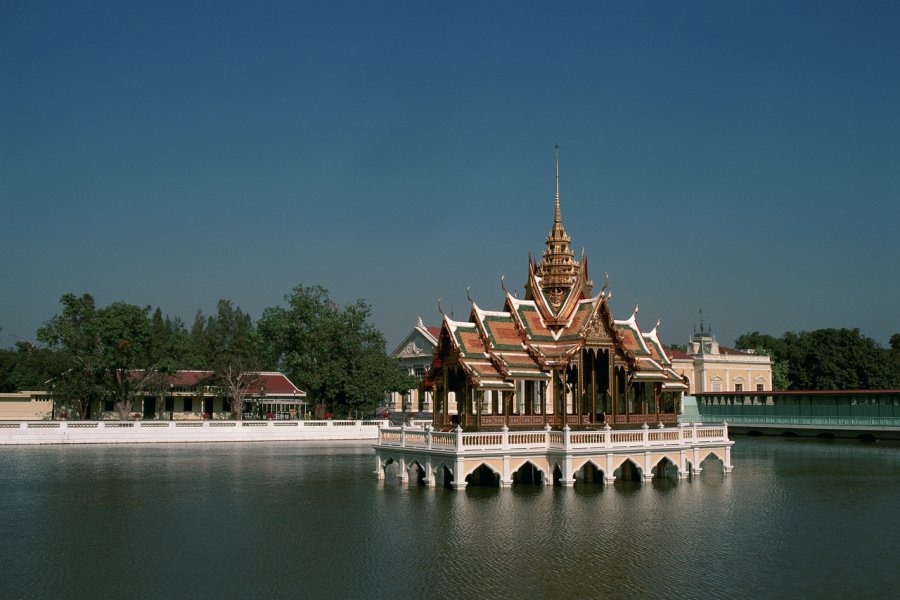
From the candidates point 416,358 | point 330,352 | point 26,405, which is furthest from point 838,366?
point 26,405

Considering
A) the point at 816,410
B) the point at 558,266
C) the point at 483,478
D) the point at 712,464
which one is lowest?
the point at 712,464

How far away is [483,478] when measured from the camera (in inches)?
1211

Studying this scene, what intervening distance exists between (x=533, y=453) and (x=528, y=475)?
111 inches

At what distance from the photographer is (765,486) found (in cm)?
3002

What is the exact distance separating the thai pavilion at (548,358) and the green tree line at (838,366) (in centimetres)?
6139

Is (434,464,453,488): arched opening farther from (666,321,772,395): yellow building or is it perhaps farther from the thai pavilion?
Result: (666,321,772,395): yellow building

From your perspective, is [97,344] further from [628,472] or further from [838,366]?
[838,366]

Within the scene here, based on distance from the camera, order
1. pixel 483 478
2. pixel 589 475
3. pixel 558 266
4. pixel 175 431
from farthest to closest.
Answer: pixel 175 431
pixel 558 266
pixel 589 475
pixel 483 478

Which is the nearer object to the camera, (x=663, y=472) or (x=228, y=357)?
(x=663, y=472)

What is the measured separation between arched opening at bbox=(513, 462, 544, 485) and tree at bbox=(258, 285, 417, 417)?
3110cm

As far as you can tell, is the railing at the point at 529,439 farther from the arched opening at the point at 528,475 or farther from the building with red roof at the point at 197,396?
the building with red roof at the point at 197,396

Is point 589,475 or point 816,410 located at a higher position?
point 816,410

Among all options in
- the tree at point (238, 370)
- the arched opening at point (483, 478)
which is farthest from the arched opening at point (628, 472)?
the tree at point (238, 370)

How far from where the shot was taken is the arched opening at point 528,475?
30672mm
